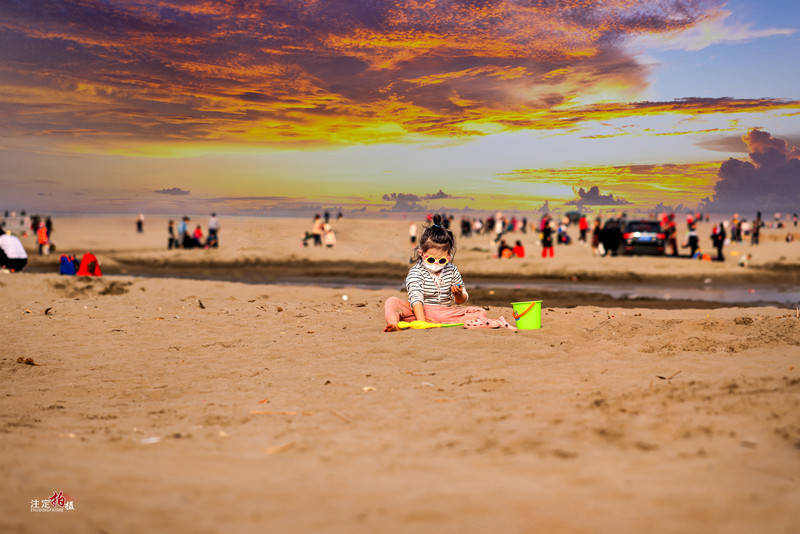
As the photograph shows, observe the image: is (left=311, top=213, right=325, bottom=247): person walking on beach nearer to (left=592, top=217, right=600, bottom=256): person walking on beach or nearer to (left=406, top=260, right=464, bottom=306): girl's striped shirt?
(left=592, top=217, right=600, bottom=256): person walking on beach

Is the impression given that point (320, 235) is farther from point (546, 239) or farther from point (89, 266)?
point (89, 266)

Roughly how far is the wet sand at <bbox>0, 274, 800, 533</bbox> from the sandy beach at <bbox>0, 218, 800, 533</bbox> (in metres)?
0.02

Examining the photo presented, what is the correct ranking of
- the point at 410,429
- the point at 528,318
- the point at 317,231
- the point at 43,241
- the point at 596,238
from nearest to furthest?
the point at 410,429 → the point at 528,318 → the point at 596,238 → the point at 43,241 → the point at 317,231

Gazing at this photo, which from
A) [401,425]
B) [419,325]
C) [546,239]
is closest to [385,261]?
[546,239]

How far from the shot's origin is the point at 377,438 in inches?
171

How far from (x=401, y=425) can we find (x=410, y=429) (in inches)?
5.1

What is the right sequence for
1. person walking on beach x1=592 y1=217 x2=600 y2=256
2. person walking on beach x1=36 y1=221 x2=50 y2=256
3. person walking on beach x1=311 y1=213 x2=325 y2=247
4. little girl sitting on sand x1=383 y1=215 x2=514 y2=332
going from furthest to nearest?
person walking on beach x1=311 y1=213 x2=325 y2=247, person walking on beach x1=36 y1=221 x2=50 y2=256, person walking on beach x1=592 y1=217 x2=600 y2=256, little girl sitting on sand x1=383 y1=215 x2=514 y2=332

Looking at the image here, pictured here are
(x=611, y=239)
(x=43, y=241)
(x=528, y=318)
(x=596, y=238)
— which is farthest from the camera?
(x=43, y=241)

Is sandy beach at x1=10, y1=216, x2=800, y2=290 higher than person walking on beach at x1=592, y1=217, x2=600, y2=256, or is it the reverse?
person walking on beach at x1=592, y1=217, x2=600, y2=256

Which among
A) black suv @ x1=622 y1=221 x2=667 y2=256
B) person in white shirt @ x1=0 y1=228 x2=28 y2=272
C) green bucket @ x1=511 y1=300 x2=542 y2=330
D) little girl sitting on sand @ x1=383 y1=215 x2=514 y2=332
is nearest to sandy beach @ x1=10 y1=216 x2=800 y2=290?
black suv @ x1=622 y1=221 x2=667 y2=256

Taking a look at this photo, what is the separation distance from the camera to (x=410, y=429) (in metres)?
4.54

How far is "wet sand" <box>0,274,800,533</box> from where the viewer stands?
9.77ft

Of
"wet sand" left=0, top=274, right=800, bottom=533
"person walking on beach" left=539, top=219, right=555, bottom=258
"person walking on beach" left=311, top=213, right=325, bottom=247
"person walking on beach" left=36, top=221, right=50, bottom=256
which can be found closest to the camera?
"wet sand" left=0, top=274, right=800, bottom=533

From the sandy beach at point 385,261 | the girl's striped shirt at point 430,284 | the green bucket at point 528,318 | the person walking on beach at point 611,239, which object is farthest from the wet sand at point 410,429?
the person walking on beach at point 611,239
